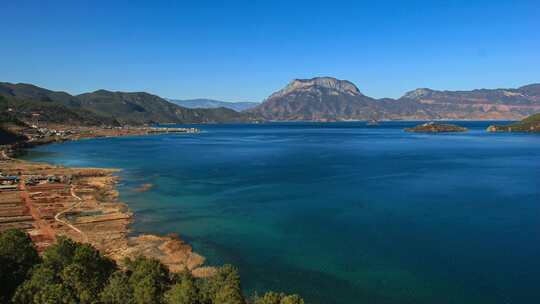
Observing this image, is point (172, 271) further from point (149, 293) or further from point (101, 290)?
point (149, 293)

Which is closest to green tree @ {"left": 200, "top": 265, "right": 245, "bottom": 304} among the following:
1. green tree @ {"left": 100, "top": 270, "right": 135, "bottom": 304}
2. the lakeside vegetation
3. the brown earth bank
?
the lakeside vegetation

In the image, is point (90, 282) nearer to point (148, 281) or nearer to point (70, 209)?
point (148, 281)

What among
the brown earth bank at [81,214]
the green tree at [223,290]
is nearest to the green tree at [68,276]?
the green tree at [223,290]

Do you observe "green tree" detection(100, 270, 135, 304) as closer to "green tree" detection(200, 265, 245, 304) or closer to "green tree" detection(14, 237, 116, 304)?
"green tree" detection(14, 237, 116, 304)

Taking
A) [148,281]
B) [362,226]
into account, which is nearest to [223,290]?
[148,281]

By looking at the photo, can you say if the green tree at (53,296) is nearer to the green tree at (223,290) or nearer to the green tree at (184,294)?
the green tree at (184,294)

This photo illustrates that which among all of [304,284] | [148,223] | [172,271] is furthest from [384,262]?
[148,223]
